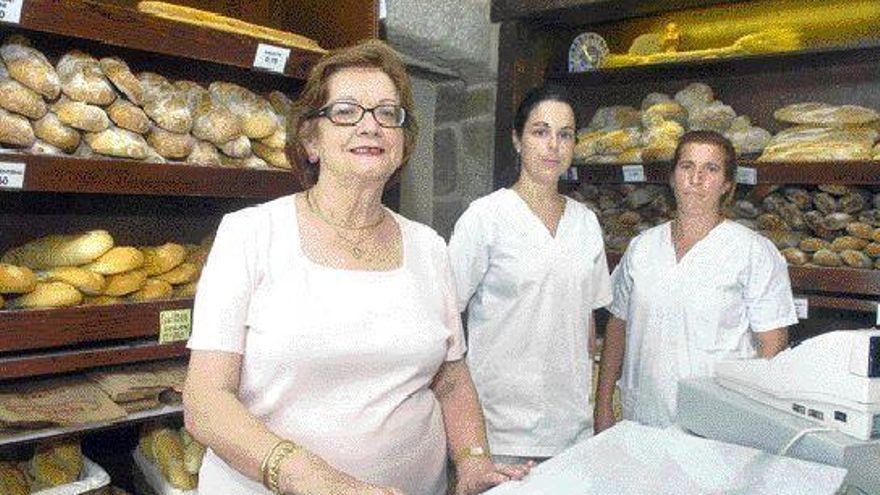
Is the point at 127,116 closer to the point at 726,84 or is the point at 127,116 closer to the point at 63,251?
the point at 63,251

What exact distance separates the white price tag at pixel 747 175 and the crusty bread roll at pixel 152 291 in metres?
1.75

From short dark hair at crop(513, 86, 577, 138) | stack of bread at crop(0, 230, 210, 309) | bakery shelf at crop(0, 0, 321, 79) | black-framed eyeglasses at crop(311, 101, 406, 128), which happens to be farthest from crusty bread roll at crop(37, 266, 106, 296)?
short dark hair at crop(513, 86, 577, 138)

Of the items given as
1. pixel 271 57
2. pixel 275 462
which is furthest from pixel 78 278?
pixel 275 462

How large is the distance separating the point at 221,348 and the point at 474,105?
247 cm

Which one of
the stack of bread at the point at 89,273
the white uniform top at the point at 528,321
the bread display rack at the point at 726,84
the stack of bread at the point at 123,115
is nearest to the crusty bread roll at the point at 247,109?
the stack of bread at the point at 123,115

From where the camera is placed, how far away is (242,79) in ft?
7.75

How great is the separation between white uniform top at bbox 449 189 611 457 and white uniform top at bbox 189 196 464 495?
0.78 metres

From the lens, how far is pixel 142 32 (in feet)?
5.74

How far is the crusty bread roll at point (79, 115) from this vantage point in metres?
1.74

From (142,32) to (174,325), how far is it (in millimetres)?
660

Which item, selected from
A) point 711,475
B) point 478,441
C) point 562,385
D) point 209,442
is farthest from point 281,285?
point 562,385

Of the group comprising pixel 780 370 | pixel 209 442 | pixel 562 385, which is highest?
pixel 780 370

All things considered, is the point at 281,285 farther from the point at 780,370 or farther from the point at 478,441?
the point at 780,370

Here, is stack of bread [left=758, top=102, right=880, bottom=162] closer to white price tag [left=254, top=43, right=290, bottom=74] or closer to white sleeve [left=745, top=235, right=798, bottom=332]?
white sleeve [left=745, top=235, right=798, bottom=332]
